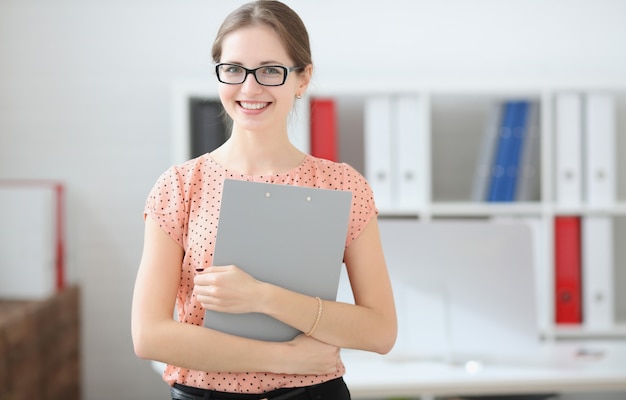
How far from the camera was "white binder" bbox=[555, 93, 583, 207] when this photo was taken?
122 inches

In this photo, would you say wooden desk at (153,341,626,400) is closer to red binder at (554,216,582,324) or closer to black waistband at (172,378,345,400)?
red binder at (554,216,582,324)

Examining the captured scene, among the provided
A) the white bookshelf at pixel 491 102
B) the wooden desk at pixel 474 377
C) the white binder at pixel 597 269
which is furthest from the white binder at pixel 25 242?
the white binder at pixel 597 269

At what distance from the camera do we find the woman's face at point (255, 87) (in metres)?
1.23

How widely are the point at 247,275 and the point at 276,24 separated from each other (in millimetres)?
378

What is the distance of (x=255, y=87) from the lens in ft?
4.02

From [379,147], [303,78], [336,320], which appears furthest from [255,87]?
[379,147]

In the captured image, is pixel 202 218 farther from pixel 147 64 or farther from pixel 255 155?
pixel 147 64

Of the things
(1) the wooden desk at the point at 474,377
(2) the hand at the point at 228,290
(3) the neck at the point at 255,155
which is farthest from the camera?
(1) the wooden desk at the point at 474,377

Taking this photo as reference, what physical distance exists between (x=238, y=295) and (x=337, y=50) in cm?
239

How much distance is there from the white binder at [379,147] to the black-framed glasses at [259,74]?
185 centimetres

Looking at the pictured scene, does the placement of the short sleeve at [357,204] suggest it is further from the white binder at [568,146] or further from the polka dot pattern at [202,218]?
the white binder at [568,146]

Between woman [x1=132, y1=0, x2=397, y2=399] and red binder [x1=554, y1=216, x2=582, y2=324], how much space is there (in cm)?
203

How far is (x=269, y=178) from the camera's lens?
1.28m

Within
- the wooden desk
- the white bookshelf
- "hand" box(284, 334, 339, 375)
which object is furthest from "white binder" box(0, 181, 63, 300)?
"hand" box(284, 334, 339, 375)
